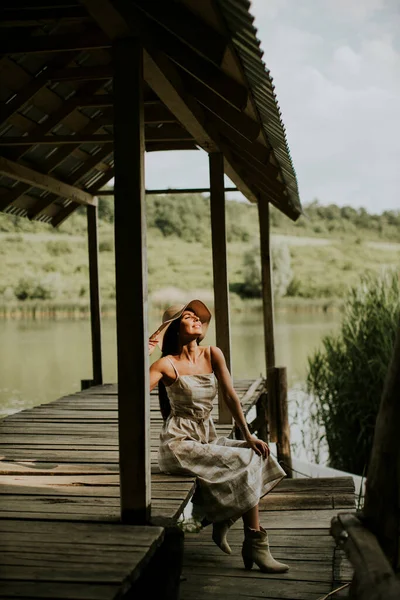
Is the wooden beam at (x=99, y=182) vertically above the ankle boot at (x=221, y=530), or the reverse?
the wooden beam at (x=99, y=182)

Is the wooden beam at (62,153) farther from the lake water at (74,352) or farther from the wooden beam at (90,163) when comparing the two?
the lake water at (74,352)

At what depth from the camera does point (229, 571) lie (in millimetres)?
3717

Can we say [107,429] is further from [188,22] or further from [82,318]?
[82,318]

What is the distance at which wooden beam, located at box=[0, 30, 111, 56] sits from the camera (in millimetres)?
4055

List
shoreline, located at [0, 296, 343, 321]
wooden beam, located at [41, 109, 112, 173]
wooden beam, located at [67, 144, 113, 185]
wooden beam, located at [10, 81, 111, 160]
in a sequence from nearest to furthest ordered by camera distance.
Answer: wooden beam, located at [10, 81, 111, 160] → wooden beam, located at [41, 109, 112, 173] → wooden beam, located at [67, 144, 113, 185] → shoreline, located at [0, 296, 343, 321]

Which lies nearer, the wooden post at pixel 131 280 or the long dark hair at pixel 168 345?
the wooden post at pixel 131 280

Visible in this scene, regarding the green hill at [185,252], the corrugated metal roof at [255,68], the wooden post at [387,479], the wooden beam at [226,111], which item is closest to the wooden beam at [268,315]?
the corrugated metal roof at [255,68]

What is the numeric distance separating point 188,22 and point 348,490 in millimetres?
3709

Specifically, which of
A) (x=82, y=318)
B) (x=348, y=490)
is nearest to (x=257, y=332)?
(x=82, y=318)

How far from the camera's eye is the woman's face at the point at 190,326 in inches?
147

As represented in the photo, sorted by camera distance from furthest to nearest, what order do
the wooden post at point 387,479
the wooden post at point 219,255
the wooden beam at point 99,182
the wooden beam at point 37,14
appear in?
the wooden beam at point 99,182 → the wooden post at point 219,255 → the wooden beam at point 37,14 → the wooden post at point 387,479

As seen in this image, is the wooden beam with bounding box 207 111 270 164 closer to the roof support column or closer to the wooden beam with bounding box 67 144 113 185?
the wooden beam with bounding box 67 144 113 185

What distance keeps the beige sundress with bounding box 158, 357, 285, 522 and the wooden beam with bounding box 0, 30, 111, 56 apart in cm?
186

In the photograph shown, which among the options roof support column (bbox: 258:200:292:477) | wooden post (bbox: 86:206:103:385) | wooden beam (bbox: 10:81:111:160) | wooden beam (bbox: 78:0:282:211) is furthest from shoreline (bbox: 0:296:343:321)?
wooden beam (bbox: 78:0:282:211)
